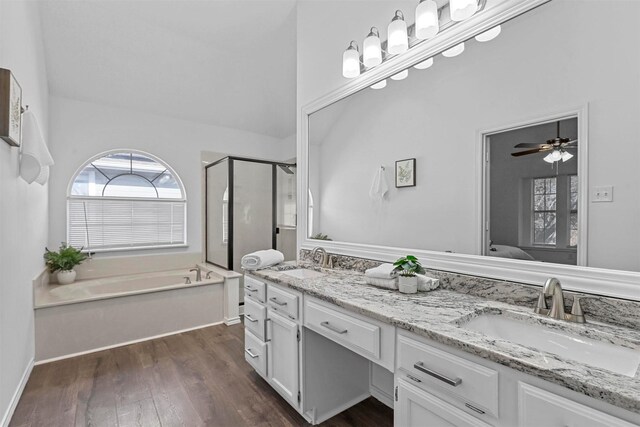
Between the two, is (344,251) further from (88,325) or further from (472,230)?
(88,325)

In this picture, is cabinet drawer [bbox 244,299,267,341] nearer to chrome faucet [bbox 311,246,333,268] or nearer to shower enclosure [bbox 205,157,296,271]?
chrome faucet [bbox 311,246,333,268]

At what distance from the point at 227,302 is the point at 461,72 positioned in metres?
3.07

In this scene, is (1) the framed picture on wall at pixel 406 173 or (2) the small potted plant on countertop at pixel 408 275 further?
(1) the framed picture on wall at pixel 406 173

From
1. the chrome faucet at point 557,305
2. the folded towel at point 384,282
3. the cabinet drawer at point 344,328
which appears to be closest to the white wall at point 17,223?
the cabinet drawer at point 344,328

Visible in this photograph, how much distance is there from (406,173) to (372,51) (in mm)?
770

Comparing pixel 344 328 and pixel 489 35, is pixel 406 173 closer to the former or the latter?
pixel 489 35

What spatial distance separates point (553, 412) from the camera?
0.78 m

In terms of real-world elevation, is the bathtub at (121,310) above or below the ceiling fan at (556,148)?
below

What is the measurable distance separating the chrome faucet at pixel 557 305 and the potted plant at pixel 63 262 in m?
3.95

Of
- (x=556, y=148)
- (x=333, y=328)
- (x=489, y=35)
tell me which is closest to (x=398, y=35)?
(x=489, y=35)

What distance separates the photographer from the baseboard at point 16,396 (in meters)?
1.75

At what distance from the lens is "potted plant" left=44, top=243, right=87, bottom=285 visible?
317 cm

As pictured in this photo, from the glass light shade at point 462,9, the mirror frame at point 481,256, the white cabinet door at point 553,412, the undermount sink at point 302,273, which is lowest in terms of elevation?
the white cabinet door at point 553,412

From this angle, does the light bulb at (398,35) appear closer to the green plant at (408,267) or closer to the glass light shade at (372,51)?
the glass light shade at (372,51)
